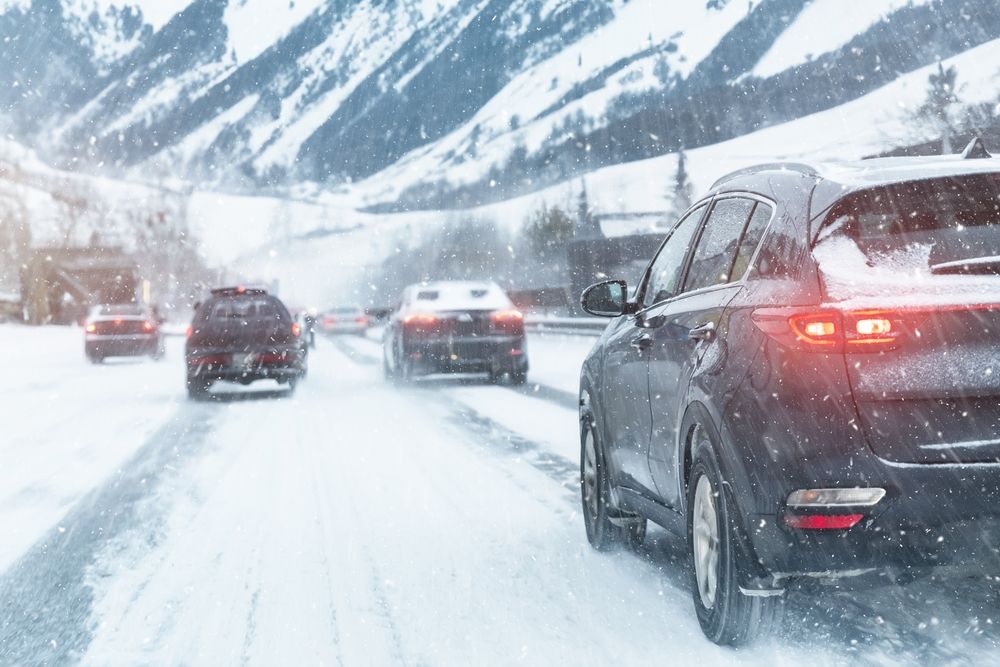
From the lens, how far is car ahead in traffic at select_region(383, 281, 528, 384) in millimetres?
19953

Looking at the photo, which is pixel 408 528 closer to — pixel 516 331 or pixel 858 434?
pixel 858 434

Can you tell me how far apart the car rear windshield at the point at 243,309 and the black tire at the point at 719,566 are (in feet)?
50.5

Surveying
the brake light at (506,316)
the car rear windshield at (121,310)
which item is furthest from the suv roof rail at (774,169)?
the car rear windshield at (121,310)

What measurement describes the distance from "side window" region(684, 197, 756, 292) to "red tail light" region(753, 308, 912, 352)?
0.89 m

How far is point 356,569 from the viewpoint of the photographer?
6.32m

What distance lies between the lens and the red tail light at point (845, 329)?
13.3 feet

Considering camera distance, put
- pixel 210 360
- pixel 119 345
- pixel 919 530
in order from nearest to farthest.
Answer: pixel 919 530
pixel 210 360
pixel 119 345

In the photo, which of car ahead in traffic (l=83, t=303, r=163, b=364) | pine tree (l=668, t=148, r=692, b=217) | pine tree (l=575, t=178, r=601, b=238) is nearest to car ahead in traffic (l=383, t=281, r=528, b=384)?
car ahead in traffic (l=83, t=303, r=163, b=364)

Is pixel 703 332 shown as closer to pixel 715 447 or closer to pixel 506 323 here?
pixel 715 447

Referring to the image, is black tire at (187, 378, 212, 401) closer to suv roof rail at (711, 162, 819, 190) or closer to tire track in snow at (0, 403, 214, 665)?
tire track in snow at (0, 403, 214, 665)

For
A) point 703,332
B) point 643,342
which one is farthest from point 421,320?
point 703,332

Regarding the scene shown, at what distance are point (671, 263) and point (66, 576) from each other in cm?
320

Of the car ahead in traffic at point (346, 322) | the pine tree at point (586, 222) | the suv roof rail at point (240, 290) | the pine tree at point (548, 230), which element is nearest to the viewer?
the suv roof rail at point (240, 290)

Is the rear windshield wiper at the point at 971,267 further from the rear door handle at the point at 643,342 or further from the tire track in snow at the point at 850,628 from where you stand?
the rear door handle at the point at 643,342
